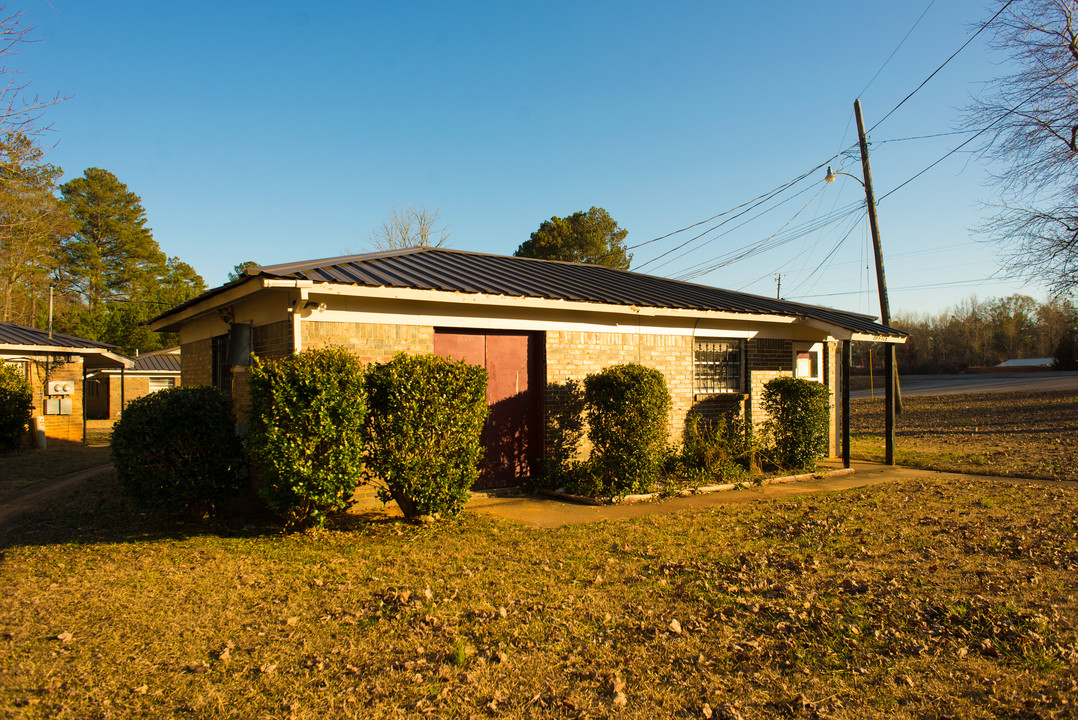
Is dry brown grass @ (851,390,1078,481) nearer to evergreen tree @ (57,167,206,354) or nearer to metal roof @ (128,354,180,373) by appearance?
metal roof @ (128,354,180,373)

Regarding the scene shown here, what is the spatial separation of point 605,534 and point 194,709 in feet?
14.6

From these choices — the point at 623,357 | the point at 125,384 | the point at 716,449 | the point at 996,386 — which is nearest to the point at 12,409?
the point at 623,357

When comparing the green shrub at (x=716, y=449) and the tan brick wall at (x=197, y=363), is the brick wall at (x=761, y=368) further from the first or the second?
the tan brick wall at (x=197, y=363)

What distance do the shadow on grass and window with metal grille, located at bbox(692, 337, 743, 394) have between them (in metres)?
6.36

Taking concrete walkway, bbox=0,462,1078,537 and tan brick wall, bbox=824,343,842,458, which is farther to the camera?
tan brick wall, bbox=824,343,842,458

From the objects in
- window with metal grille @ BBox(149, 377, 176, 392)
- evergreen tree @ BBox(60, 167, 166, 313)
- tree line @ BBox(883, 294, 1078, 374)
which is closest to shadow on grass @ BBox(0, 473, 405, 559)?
window with metal grille @ BBox(149, 377, 176, 392)

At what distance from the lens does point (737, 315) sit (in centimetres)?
1137

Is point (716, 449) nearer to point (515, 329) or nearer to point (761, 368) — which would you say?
point (761, 368)

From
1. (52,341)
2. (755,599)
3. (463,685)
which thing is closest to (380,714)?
(463,685)

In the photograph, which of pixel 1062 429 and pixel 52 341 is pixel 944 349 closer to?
pixel 1062 429

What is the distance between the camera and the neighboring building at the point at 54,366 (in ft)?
56.3

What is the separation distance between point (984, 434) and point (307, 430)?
18905mm

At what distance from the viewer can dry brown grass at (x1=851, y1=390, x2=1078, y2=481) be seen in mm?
12438

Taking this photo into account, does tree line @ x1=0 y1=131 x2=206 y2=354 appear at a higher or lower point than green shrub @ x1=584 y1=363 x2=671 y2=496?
higher
